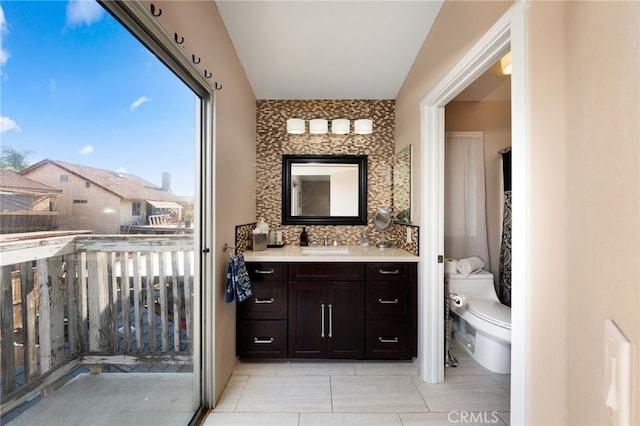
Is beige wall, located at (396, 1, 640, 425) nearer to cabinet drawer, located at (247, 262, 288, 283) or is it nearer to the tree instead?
the tree

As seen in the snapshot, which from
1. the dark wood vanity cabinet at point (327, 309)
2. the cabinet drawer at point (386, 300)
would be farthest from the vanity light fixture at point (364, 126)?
the cabinet drawer at point (386, 300)

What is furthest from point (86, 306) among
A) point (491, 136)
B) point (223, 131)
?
point (491, 136)

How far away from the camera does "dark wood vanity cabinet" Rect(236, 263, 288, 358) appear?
217 centimetres

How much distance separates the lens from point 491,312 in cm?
204

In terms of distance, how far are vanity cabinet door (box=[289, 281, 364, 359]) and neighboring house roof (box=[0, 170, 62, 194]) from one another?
1.68m

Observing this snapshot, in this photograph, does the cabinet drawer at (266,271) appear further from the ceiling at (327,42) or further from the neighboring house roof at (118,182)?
the ceiling at (327,42)

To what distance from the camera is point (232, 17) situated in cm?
175

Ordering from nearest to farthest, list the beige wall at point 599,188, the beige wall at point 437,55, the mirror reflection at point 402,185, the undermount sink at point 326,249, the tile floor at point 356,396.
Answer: the beige wall at point 599,188
the beige wall at point 437,55
the tile floor at point 356,396
the mirror reflection at point 402,185
the undermount sink at point 326,249

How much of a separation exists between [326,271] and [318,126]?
152cm

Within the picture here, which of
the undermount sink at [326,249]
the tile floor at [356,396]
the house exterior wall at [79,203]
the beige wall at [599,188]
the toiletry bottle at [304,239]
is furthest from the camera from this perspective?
the toiletry bottle at [304,239]

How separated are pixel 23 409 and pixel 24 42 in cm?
102

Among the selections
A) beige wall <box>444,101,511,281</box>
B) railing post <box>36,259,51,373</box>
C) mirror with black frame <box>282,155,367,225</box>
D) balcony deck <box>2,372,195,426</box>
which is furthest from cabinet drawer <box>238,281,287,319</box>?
beige wall <box>444,101,511,281</box>

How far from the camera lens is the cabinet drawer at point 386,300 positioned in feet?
7.12

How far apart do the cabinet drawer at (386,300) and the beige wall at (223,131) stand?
1.13 metres
